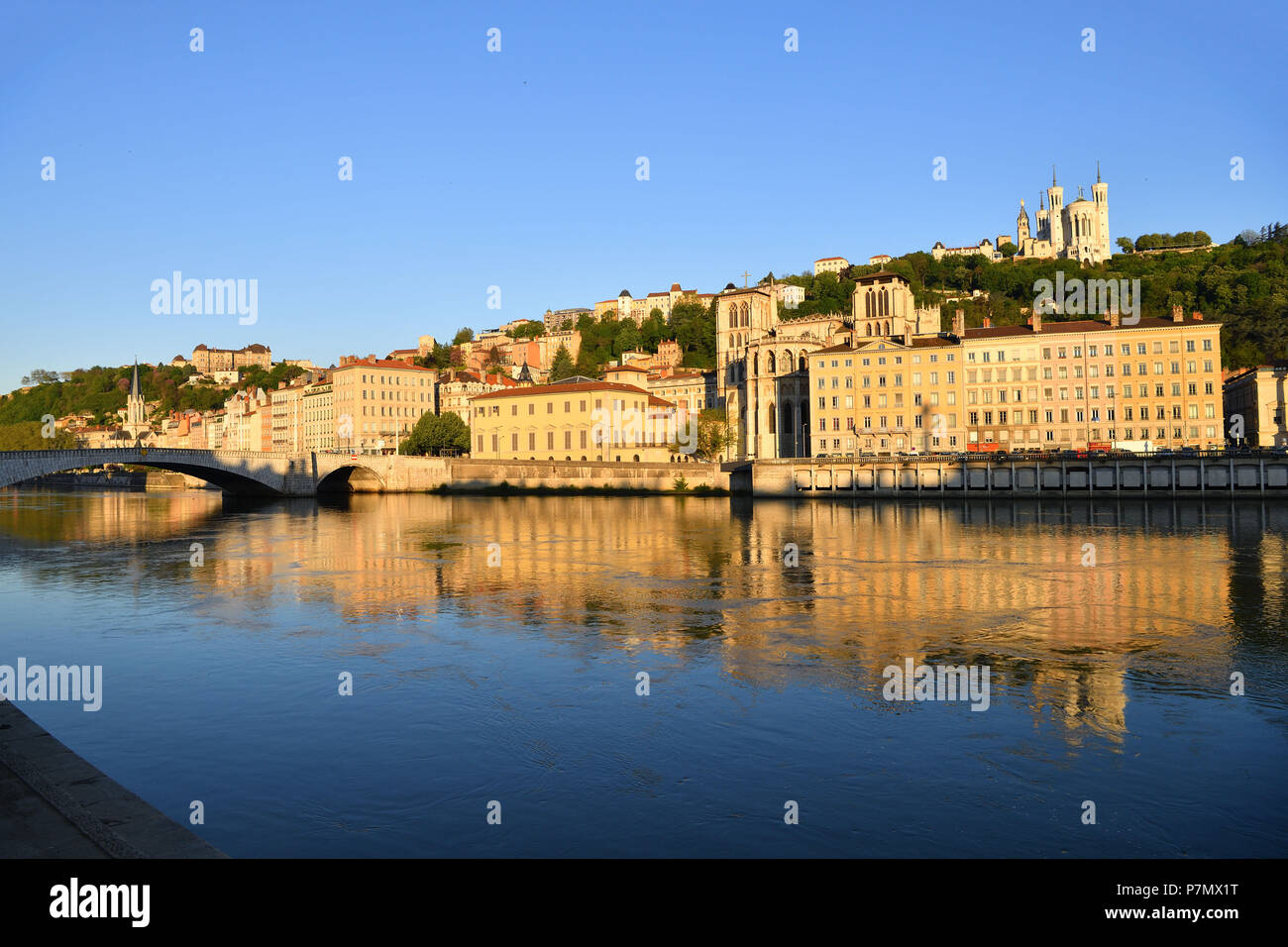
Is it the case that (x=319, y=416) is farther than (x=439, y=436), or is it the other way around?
(x=319, y=416)

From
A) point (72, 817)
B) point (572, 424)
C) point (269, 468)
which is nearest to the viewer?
point (72, 817)

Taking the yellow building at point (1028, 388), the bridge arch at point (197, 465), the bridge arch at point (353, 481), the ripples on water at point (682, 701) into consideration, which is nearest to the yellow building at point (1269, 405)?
the yellow building at point (1028, 388)

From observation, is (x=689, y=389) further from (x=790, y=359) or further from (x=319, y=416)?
(x=319, y=416)

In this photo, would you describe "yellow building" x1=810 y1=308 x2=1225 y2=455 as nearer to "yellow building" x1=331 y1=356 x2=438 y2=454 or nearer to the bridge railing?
the bridge railing

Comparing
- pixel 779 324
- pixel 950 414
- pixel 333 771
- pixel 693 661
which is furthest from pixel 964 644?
pixel 779 324

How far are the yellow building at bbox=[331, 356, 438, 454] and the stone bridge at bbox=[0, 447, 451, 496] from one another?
2441 cm

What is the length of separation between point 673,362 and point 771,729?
13660cm

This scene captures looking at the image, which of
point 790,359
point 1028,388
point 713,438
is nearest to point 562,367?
point 713,438

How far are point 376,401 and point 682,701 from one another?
362 ft

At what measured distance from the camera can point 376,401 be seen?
117m

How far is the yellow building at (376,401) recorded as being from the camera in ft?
377

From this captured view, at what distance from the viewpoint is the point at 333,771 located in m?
10.0

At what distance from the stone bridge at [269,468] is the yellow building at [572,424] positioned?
12.7 meters

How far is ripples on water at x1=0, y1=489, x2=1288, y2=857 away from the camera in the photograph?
8555 mm
